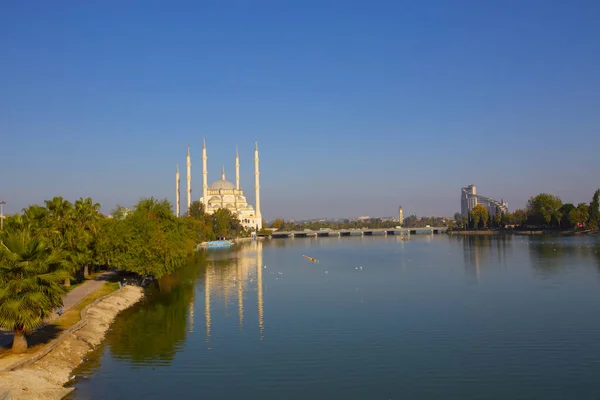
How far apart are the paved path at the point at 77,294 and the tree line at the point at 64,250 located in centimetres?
158

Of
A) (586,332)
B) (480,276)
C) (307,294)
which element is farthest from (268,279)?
(586,332)

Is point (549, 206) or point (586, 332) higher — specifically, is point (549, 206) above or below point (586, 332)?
above

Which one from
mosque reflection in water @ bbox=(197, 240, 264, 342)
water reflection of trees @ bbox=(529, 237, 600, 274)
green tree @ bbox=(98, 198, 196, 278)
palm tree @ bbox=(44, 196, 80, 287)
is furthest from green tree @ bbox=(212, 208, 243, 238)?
palm tree @ bbox=(44, 196, 80, 287)

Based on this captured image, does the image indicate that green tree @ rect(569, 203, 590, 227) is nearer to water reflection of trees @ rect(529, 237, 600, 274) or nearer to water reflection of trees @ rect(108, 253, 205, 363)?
water reflection of trees @ rect(529, 237, 600, 274)

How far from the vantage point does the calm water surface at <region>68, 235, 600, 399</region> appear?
87.0 ft

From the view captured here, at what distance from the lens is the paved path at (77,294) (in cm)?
3170

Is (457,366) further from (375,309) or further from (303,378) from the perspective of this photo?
(375,309)

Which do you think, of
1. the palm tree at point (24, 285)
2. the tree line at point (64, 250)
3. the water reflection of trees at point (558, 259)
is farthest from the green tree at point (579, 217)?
the palm tree at point (24, 285)

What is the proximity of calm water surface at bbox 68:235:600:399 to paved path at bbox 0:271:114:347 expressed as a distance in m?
3.92

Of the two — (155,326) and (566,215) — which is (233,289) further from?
(566,215)

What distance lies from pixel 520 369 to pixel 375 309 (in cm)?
1817

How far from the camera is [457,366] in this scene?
2911 cm

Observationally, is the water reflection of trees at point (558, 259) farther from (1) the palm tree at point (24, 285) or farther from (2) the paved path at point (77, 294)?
(1) the palm tree at point (24, 285)

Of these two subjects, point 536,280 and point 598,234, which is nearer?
point 536,280
